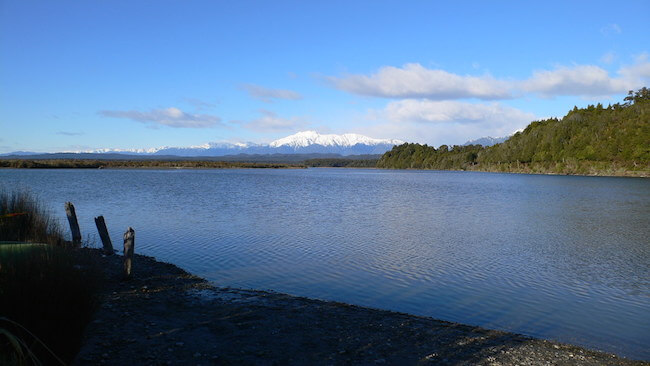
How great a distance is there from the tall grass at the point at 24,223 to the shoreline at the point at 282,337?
4.51 m

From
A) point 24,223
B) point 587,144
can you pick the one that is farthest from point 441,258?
point 587,144

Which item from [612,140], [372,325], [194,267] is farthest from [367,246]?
[612,140]

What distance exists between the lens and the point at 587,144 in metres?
117

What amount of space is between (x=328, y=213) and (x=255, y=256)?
16106 mm

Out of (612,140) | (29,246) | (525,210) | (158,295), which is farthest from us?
(612,140)

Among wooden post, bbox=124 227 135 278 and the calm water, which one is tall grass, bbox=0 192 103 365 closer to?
wooden post, bbox=124 227 135 278

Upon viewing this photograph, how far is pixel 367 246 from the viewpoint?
2164 cm

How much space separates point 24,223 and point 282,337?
11.9 m

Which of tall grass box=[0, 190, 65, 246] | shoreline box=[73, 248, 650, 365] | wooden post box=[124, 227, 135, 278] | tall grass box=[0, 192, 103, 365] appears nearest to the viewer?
tall grass box=[0, 192, 103, 365]

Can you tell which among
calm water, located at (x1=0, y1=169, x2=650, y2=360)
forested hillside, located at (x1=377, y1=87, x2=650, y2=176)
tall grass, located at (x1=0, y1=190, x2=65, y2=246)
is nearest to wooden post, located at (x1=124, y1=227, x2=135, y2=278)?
tall grass, located at (x1=0, y1=190, x2=65, y2=246)

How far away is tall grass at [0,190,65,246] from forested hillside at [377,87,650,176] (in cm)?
11475

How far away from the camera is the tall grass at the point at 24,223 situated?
1465cm

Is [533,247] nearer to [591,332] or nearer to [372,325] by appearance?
[591,332]

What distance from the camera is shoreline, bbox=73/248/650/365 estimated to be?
840 centimetres
